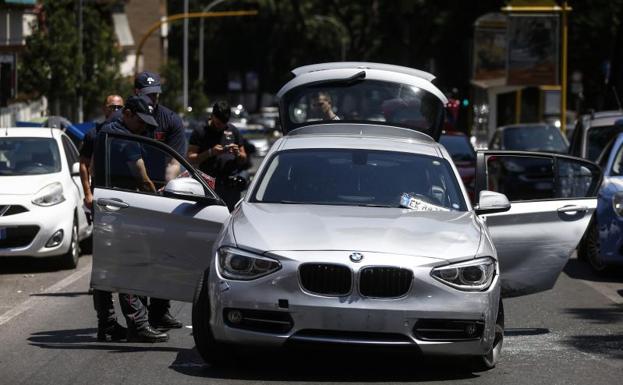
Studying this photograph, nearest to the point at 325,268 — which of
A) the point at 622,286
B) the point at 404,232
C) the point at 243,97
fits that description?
the point at 404,232

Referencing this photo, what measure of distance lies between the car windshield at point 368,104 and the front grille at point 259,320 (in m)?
3.39

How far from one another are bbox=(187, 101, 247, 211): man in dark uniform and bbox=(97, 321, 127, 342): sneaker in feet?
8.12

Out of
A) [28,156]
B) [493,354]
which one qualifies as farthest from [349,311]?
[28,156]

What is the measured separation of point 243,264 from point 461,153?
14614mm

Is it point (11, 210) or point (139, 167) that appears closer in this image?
point (139, 167)

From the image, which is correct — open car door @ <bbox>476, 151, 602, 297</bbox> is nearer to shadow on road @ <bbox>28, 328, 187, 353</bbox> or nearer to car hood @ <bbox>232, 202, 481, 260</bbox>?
car hood @ <bbox>232, 202, 481, 260</bbox>

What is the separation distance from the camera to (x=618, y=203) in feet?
47.7

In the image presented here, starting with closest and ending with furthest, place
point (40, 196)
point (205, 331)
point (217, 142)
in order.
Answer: point (205, 331), point (217, 142), point (40, 196)

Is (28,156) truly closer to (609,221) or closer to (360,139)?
(609,221)

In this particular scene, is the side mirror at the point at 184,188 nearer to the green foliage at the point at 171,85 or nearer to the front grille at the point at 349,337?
the front grille at the point at 349,337

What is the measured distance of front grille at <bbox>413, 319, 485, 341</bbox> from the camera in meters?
7.86

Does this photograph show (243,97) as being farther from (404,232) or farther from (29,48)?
(404,232)

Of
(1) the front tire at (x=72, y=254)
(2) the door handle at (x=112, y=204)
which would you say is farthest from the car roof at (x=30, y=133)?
(2) the door handle at (x=112, y=204)

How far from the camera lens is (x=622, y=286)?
14141 millimetres
